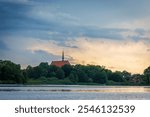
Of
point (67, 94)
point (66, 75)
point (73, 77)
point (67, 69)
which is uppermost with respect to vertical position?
point (67, 69)

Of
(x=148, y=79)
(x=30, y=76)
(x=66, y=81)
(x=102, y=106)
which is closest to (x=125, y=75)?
(x=148, y=79)

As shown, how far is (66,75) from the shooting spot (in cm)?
14575

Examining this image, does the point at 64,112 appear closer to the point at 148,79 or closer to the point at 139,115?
the point at 139,115

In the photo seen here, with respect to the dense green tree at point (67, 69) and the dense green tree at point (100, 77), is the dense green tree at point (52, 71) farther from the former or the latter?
the dense green tree at point (100, 77)

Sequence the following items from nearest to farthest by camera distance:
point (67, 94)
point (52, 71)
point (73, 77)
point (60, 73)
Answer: point (67, 94)
point (60, 73)
point (52, 71)
point (73, 77)

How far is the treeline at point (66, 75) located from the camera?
118 m

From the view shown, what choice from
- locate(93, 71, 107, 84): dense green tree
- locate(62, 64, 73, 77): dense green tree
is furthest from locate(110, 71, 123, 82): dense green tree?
locate(62, 64, 73, 77): dense green tree

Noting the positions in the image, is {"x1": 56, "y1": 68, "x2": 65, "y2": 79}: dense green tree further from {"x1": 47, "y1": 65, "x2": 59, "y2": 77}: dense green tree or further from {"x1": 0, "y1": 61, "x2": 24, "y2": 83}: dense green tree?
{"x1": 0, "y1": 61, "x2": 24, "y2": 83}: dense green tree

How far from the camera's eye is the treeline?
117625 mm

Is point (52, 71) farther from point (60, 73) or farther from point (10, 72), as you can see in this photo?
point (10, 72)

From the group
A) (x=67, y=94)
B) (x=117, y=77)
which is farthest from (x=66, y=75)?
(x=67, y=94)

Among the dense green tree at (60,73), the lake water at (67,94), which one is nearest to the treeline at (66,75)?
the dense green tree at (60,73)

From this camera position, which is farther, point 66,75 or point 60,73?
point 66,75

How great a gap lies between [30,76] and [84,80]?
21636 millimetres
